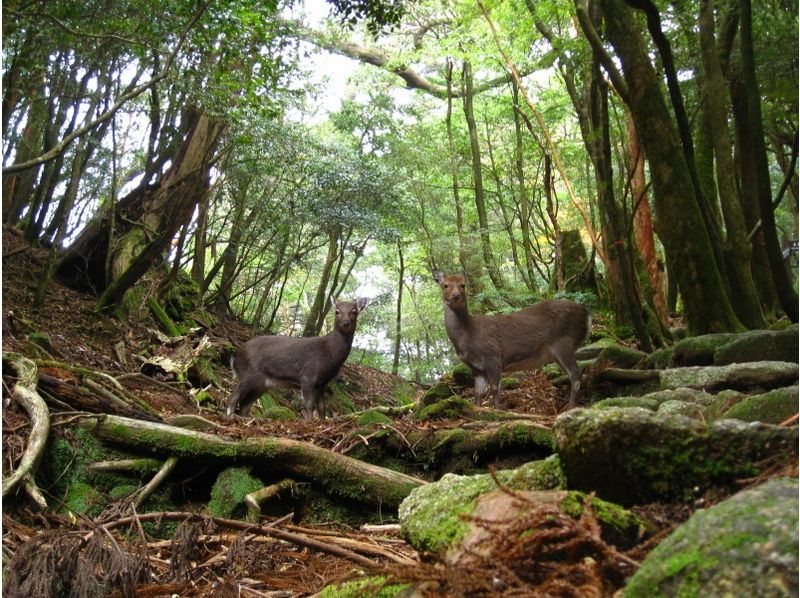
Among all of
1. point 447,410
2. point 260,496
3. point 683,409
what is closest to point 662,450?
point 683,409

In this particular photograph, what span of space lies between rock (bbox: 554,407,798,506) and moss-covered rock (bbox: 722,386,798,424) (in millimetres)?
824

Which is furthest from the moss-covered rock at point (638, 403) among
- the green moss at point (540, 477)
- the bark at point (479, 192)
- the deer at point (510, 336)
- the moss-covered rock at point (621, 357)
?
Answer: the bark at point (479, 192)

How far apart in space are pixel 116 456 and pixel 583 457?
12.8 feet

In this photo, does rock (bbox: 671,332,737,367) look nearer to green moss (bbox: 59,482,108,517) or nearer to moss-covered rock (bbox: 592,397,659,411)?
moss-covered rock (bbox: 592,397,659,411)

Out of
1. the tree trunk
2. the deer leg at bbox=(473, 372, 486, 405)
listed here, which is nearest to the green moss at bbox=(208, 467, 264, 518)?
the deer leg at bbox=(473, 372, 486, 405)

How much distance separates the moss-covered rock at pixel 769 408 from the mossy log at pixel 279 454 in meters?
2.07

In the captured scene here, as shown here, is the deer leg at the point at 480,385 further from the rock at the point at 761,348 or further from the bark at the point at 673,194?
the rock at the point at 761,348

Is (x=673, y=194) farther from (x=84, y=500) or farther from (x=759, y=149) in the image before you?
(x=84, y=500)

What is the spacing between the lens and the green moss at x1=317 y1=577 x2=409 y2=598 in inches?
86.8

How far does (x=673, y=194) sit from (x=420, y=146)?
15.7m

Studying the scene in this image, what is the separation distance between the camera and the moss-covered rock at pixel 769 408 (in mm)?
2689

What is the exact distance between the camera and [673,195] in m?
6.98

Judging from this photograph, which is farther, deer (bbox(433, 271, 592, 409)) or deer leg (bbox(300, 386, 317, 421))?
deer leg (bbox(300, 386, 317, 421))

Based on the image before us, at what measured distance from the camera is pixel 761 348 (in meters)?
5.44
